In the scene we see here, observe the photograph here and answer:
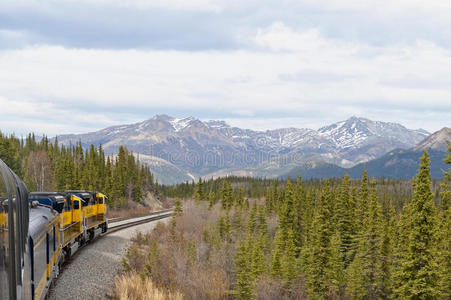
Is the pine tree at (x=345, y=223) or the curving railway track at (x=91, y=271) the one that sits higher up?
the curving railway track at (x=91, y=271)

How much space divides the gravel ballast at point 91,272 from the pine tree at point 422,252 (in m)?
19.4

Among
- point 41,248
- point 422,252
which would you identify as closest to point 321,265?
point 422,252

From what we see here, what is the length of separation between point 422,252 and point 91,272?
21.3 meters

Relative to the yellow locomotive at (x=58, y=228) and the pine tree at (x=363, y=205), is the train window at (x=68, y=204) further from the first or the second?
the pine tree at (x=363, y=205)

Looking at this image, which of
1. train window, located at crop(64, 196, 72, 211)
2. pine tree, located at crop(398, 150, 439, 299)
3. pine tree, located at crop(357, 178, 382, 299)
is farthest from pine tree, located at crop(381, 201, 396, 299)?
train window, located at crop(64, 196, 72, 211)

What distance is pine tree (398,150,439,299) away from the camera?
2514 centimetres

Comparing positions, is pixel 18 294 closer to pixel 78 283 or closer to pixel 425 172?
pixel 78 283

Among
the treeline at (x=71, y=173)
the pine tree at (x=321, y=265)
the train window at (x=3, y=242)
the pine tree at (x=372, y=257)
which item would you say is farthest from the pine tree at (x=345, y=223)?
the train window at (x=3, y=242)

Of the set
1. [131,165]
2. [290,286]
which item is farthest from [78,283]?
[131,165]

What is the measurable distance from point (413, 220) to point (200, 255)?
1539cm

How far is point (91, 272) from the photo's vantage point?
18.3 m

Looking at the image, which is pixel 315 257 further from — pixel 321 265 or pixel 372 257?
pixel 372 257

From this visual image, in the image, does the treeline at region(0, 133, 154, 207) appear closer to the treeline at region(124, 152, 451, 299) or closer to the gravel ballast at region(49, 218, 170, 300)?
the treeline at region(124, 152, 451, 299)

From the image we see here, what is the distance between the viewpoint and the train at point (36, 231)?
16.7 ft
